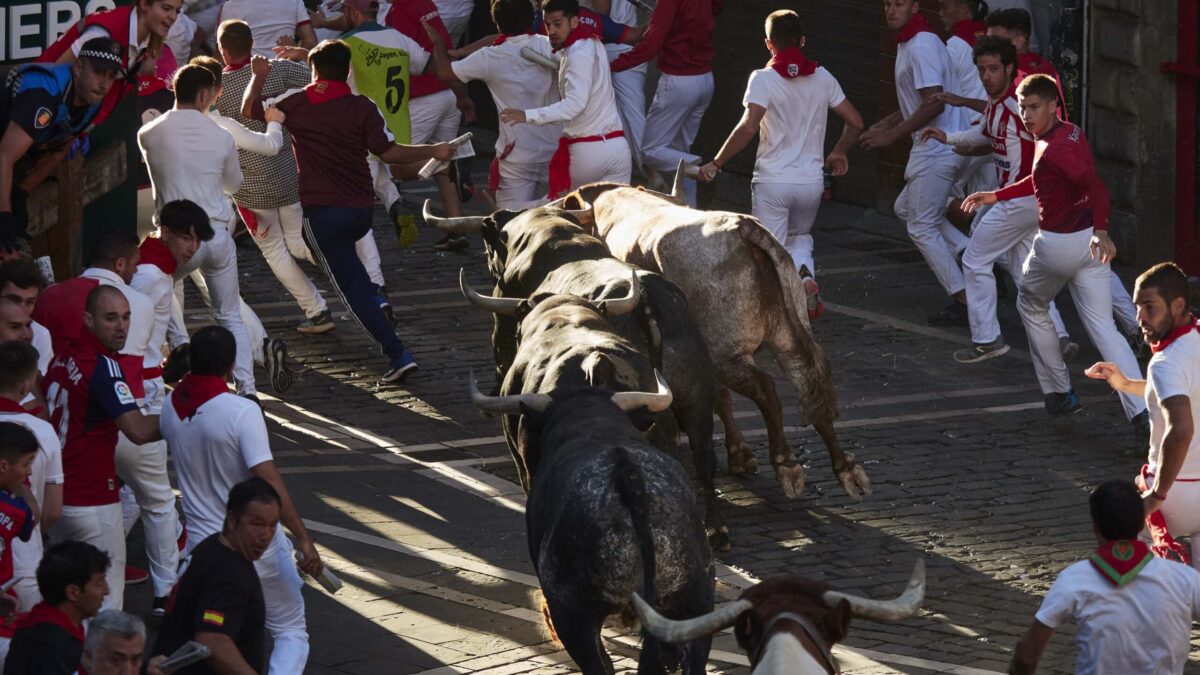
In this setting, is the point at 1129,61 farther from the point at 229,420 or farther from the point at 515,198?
the point at 229,420

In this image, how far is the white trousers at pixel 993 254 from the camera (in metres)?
14.2

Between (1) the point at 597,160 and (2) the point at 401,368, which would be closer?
(2) the point at 401,368

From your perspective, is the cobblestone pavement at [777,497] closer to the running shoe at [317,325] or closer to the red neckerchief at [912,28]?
the running shoe at [317,325]

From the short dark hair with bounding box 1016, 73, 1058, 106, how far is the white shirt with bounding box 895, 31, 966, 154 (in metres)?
2.75

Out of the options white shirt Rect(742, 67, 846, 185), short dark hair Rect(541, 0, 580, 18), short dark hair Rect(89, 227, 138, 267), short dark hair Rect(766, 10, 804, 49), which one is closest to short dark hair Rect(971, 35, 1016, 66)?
white shirt Rect(742, 67, 846, 185)

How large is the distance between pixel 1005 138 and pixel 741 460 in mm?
3720

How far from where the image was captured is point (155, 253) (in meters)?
10.9

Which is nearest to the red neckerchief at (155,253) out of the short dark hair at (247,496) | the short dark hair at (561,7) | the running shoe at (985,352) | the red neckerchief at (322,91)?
the red neckerchief at (322,91)

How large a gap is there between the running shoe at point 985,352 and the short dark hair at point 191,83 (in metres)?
6.04

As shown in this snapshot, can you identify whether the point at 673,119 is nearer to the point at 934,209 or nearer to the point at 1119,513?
the point at 934,209

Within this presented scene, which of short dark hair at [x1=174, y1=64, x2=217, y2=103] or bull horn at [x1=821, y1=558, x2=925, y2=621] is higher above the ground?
short dark hair at [x1=174, y1=64, x2=217, y2=103]

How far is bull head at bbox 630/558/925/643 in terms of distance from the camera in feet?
19.5

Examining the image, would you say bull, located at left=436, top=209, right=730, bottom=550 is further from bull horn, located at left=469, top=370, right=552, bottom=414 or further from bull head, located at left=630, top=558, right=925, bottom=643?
bull head, located at left=630, top=558, right=925, bottom=643

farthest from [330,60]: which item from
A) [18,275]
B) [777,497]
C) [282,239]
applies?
[18,275]
